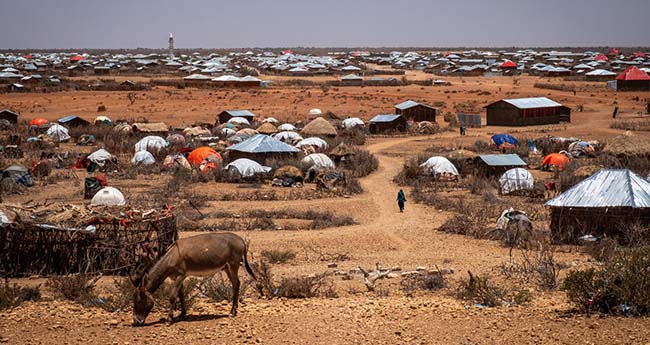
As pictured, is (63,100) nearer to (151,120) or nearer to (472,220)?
(151,120)

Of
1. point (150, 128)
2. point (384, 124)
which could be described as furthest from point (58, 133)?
point (384, 124)

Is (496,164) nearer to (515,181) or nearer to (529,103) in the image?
(515,181)

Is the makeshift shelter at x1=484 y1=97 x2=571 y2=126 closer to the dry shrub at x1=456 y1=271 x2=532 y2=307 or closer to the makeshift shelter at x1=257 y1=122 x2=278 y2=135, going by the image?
the makeshift shelter at x1=257 y1=122 x2=278 y2=135

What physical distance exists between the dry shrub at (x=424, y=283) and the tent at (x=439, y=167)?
13.2 m

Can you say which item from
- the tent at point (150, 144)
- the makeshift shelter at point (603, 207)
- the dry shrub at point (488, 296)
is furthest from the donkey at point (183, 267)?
the tent at point (150, 144)

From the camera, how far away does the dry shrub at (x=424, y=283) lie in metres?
12.2

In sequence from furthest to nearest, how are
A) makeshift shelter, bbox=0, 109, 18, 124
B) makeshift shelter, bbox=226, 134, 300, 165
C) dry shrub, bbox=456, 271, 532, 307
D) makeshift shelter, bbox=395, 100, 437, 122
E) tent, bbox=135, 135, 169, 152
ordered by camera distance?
makeshift shelter, bbox=395, 100, 437, 122 → makeshift shelter, bbox=0, 109, 18, 124 → tent, bbox=135, 135, 169, 152 → makeshift shelter, bbox=226, 134, 300, 165 → dry shrub, bbox=456, 271, 532, 307

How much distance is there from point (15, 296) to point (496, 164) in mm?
19188

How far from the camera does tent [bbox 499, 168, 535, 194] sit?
77.9 ft

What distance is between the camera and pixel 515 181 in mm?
23797

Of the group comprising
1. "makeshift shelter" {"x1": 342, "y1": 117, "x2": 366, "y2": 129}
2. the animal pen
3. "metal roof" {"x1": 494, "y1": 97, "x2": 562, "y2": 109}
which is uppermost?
the animal pen

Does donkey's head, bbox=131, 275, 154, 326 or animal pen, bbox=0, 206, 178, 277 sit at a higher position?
donkey's head, bbox=131, 275, 154, 326

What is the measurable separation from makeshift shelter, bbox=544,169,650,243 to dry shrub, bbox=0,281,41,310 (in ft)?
36.0

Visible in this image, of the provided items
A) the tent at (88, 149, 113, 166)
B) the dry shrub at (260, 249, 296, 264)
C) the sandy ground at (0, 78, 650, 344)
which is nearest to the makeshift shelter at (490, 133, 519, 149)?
the sandy ground at (0, 78, 650, 344)
